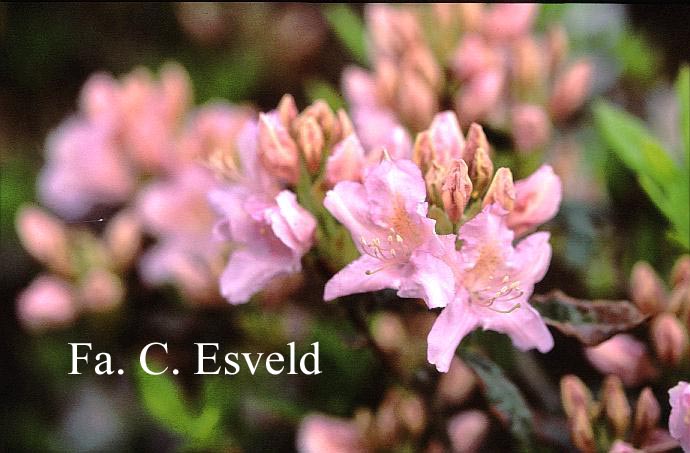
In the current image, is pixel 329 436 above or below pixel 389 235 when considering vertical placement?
below

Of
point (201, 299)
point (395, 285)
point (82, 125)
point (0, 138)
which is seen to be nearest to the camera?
Answer: point (395, 285)

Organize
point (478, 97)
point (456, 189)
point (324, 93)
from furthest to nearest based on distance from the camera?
point (324, 93), point (478, 97), point (456, 189)

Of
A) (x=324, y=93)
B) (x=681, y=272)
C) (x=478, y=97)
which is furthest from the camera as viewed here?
(x=324, y=93)

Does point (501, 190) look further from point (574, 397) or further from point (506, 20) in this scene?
point (506, 20)

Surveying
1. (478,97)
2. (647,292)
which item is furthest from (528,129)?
(647,292)

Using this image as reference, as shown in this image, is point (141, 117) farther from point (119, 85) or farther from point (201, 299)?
point (201, 299)

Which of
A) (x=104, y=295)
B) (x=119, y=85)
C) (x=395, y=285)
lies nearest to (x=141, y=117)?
(x=119, y=85)
